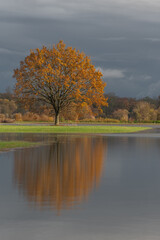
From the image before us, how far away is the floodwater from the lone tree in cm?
4152

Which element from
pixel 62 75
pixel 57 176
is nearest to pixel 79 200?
pixel 57 176

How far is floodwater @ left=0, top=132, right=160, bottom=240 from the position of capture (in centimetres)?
696

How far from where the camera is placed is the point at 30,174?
1362cm

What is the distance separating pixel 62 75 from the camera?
Result: 192 feet

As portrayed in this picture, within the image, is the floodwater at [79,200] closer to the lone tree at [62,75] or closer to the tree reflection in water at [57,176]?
the tree reflection in water at [57,176]

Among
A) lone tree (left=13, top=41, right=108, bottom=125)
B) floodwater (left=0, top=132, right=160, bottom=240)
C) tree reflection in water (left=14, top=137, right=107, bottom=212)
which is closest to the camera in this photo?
floodwater (left=0, top=132, right=160, bottom=240)

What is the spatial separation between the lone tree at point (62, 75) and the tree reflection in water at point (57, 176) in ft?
127

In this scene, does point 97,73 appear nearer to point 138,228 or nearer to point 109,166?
point 109,166

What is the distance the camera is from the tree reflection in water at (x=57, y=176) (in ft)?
32.1

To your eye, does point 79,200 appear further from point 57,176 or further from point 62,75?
point 62,75

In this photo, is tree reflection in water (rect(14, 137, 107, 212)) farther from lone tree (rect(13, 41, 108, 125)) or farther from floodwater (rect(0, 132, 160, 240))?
lone tree (rect(13, 41, 108, 125))

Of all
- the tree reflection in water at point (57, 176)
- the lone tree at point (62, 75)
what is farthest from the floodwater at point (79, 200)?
the lone tree at point (62, 75)

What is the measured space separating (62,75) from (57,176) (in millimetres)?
45809

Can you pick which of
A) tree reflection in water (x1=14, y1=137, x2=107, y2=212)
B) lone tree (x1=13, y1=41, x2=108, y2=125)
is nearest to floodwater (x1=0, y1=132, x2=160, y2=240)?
tree reflection in water (x1=14, y1=137, x2=107, y2=212)
